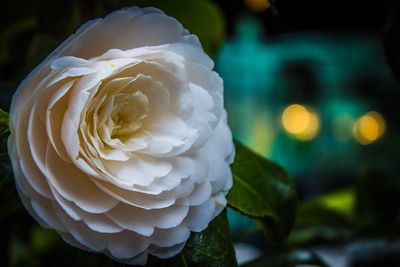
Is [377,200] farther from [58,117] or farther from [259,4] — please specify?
[259,4]

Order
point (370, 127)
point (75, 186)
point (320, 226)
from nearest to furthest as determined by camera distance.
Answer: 1. point (75, 186)
2. point (320, 226)
3. point (370, 127)

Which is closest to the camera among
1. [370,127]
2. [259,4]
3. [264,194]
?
[264,194]

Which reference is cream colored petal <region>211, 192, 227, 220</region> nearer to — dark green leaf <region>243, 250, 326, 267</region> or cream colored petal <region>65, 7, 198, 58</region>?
cream colored petal <region>65, 7, 198, 58</region>

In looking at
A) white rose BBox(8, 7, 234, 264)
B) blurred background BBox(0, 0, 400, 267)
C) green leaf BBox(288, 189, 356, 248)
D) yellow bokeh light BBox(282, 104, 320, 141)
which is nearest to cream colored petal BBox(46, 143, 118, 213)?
white rose BBox(8, 7, 234, 264)

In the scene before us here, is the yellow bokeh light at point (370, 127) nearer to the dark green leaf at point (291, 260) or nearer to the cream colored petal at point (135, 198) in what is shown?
the dark green leaf at point (291, 260)

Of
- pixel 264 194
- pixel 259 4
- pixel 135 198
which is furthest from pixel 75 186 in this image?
pixel 259 4

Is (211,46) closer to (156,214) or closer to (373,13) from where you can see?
(156,214)

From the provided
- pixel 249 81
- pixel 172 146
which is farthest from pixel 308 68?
pixel 172 146

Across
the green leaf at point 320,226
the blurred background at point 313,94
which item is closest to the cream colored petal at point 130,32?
the green leaf at point 320,226
